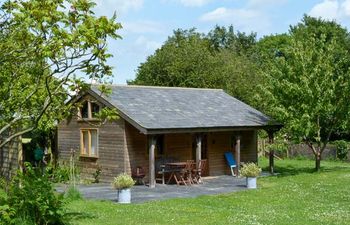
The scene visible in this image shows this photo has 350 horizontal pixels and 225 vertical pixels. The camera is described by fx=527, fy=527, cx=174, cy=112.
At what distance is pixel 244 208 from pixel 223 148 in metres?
11.7

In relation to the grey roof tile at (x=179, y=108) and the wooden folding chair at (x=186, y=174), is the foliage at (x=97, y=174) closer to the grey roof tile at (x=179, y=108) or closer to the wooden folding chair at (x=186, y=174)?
the grey roof tile at (x=179, y=108)

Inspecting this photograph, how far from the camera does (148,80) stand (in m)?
47.9

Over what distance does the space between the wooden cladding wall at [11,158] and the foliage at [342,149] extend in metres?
22.2

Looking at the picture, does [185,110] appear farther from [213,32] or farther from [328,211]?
[213,32]

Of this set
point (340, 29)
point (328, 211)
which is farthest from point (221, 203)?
point (340, 29)

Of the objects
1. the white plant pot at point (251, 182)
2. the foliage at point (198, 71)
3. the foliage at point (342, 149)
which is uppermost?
the foliage at point (198, 71)

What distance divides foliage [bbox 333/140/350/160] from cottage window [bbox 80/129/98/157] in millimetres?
17728

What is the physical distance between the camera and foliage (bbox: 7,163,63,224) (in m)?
10.4

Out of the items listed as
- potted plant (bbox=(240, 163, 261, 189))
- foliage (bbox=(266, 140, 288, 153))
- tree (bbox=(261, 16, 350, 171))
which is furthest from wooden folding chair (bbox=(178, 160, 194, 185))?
tree (bbox=(261, 16, 350, 171))

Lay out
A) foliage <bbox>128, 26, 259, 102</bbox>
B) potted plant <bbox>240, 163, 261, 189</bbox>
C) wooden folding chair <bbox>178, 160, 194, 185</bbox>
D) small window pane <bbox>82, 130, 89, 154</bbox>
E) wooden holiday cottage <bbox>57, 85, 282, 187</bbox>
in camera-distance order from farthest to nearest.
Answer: foliage <bbox>128, 26, 259, 102</bbox>, small window pane <bbox>82, 130, 89, 154</bbox>, wooden holiday cottage <bbox>57, 85, 282, 187</bbox>, wooden folding chair <bbox>178, 160, 194, 185</bbox>, potted plant <bbox>240, 163, 261, 189</bbox>

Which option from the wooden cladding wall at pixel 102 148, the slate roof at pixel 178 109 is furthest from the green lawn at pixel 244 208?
the wooden cladding wall at pixel 102 148

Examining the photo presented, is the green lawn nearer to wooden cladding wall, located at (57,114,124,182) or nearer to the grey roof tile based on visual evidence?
the grey roof tile

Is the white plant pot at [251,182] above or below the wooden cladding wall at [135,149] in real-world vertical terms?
below

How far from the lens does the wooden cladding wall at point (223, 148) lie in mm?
26219
